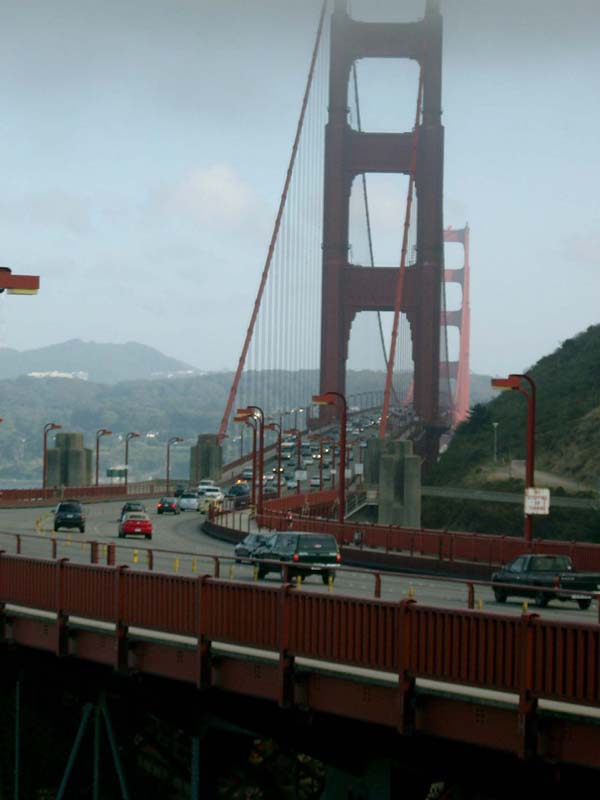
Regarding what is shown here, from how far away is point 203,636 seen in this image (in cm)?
1833

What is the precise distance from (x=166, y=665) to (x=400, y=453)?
55.8 meters

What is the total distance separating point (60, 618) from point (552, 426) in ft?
307

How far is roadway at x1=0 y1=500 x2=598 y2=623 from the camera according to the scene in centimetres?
2792

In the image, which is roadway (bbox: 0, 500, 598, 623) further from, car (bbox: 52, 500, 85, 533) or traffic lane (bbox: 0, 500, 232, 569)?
car (bbox: 52, 500, 85, 533)

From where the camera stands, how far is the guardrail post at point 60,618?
21266 mm

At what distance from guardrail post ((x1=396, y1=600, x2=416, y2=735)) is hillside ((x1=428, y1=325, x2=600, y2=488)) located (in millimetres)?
81460

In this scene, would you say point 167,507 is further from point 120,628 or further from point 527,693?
point 527,693

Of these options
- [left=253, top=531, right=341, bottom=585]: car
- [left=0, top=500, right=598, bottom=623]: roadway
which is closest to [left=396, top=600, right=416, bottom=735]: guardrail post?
[left=0, top=500, right=598, bottom=623]: roadway

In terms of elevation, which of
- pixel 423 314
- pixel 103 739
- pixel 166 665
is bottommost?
pixel 103 739

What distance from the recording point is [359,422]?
152125 mm

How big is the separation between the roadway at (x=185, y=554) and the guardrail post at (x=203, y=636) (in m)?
2.13

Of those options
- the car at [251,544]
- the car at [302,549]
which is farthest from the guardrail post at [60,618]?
the car at [251,544]

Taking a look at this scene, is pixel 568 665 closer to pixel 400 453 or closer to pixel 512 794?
pixel 512 794

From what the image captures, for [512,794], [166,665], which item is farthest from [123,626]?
[512,794]
